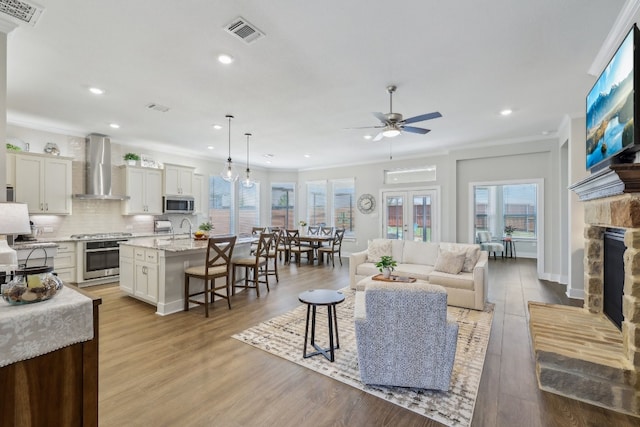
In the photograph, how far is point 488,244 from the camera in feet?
29.1

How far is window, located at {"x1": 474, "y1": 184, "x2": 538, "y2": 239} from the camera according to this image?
9266 mm

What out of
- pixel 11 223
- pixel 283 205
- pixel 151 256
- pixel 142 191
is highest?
pixel 142 191

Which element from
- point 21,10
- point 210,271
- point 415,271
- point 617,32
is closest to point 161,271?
A: point 210,271

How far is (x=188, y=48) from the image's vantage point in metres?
2.84

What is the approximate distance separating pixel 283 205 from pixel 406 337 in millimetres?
8347

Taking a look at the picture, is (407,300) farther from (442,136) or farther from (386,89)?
(442,136)

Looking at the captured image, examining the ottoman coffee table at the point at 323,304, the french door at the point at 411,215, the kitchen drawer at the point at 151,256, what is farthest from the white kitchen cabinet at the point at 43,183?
the french door at the point at 411,215

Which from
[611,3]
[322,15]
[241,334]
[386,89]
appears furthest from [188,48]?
[611,3]

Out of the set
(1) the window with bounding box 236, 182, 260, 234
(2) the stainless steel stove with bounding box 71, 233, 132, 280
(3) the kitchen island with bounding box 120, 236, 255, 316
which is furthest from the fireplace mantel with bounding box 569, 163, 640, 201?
(1) the window with bounding box 236, 182, 260, 234

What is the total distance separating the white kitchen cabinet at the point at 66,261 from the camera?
510 cm

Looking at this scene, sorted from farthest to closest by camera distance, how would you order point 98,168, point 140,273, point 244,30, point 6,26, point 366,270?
point 98,168 → point 366,270 → point 140,273 → point 244,30 → point 6,26

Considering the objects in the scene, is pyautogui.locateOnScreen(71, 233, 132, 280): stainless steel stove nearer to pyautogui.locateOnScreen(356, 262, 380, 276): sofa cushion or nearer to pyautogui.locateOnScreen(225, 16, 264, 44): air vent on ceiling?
pyautogui.locateOnScreen(356, 262, 380, 276): sofa cushion

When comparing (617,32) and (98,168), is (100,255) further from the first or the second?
(617,32)

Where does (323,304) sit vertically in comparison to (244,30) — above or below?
below
